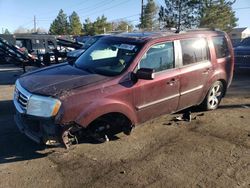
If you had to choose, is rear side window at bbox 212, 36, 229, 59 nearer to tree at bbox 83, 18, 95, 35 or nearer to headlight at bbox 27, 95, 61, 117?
headlight at bbox 27, 95, 61, 117

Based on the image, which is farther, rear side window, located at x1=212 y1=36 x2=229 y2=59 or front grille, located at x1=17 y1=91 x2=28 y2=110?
rear side window, located at x1=212 y1=36 x2=229 y2=59

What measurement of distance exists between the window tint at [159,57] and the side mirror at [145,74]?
259 millimetres

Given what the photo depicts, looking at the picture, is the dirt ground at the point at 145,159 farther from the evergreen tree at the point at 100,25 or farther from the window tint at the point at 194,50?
the evergreen tree at the point at 100,25

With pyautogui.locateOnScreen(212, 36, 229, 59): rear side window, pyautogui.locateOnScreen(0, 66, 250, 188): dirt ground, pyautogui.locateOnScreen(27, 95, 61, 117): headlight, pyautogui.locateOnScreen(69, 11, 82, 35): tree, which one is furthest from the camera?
pyautogui.locateOnScreen(69, 11, 82, 35): tree

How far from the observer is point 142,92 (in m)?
5.47

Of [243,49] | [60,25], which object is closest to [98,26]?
[60,25]

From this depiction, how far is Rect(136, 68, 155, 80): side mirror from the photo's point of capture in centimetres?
515

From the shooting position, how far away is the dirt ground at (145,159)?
4320mm

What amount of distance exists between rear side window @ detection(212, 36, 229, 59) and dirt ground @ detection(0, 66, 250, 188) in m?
1.51

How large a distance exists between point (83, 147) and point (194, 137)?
191 cm

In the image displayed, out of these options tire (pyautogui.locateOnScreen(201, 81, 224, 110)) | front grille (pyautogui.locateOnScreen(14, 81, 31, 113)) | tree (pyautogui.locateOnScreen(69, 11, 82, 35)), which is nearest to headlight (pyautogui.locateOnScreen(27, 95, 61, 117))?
front grille (pyautogui.locateOnScreen(14, 81, 31, 113))

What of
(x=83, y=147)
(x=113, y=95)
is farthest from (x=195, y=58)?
(x=83, y=147)

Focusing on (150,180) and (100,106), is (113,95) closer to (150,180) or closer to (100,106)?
(100,106)

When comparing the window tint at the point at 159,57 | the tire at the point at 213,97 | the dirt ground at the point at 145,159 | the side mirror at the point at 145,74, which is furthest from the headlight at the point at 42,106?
the tire at the point at 213,97
